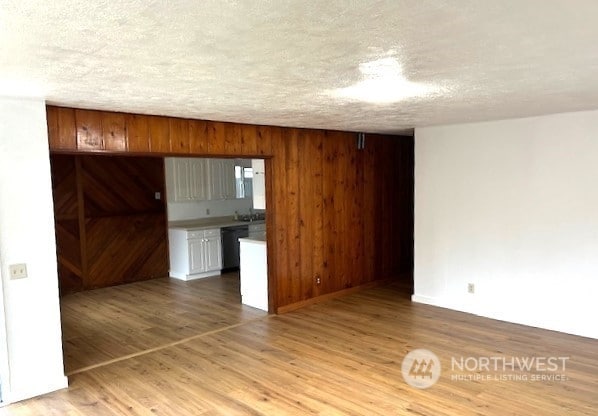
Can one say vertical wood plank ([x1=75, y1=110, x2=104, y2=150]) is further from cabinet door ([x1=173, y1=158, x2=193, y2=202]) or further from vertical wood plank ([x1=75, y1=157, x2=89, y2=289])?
cabinet door ([x1=173, y1=158, x2=193, y2=202])

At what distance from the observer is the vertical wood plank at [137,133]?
3.90m

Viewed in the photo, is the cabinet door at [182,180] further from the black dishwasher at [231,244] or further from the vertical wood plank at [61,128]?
the vertical wood plank at [61,128]

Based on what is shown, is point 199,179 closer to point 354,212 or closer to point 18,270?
point 354,212

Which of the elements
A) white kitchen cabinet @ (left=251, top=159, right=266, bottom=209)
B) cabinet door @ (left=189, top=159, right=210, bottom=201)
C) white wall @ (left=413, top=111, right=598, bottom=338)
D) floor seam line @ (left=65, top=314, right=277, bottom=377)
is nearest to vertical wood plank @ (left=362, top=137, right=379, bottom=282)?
white wall @ (left=413, top=111, right=598, bottom=338)

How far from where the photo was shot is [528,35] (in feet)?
6.32

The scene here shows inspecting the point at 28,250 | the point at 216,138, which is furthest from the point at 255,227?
the point at 28,250

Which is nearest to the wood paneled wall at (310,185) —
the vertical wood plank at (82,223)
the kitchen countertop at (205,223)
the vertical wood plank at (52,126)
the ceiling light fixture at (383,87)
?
the vertical wood plank at (52,126)

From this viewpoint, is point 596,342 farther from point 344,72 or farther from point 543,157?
point 344,72

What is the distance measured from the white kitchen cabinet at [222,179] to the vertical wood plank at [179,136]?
3.69 metres

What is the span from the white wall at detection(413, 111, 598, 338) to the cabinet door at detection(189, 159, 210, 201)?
152 inches

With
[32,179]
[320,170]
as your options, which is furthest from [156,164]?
[32,179]

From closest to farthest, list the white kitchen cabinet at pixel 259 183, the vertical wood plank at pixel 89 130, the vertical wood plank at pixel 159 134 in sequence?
1. the vertical wood plank at pixel 89 130
2. the vertical wood plank at pixel 159 134
3. the white kitchen cabinet at pixel 259 183

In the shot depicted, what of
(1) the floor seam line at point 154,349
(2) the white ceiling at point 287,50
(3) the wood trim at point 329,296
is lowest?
(1) the floor seam line at point 154,349

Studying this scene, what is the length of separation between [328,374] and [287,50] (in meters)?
2.60
